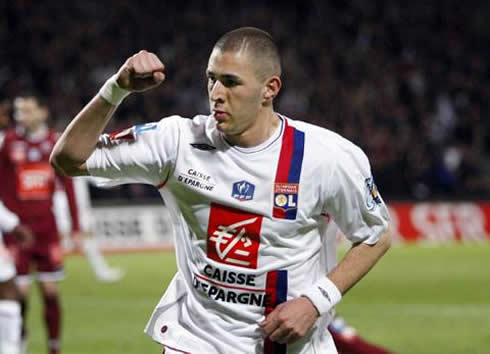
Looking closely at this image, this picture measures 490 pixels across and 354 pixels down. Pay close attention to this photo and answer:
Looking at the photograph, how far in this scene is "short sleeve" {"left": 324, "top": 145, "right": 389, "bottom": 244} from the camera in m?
4.07

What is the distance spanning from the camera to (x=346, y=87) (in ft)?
77.2

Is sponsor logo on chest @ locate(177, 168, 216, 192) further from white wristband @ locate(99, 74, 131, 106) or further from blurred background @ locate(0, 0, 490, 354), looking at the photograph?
blurred background @ locate(0, 0, 490, 354)

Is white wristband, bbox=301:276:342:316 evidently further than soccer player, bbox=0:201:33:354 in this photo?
No

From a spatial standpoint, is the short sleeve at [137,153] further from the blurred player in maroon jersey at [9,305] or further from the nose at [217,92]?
the blurred player in maroon jersey at [9,305]

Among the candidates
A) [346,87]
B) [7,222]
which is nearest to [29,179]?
[7,222]

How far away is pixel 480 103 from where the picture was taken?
23.3 m

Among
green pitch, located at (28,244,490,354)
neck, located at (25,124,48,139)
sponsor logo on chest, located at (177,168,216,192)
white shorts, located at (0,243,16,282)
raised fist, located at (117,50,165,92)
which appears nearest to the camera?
raised fist, located at (117,50,165,92)

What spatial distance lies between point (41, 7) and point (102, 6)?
1458 millimetres

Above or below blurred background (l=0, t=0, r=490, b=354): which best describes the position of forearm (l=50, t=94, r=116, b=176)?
above

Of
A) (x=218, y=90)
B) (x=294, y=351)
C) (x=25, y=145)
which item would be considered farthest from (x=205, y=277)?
(x=25, y=145)

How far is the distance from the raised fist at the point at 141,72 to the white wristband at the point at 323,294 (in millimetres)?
972

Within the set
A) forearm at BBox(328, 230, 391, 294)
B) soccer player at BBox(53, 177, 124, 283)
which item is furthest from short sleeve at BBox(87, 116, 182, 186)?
soccer player at BBox(53, 177, 124, 283)

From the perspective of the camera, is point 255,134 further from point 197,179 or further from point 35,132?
point 35,132

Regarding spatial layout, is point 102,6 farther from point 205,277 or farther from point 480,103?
point 205,277
